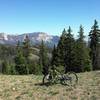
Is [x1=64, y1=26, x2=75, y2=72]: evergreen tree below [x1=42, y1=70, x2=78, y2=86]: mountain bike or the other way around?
the other way around

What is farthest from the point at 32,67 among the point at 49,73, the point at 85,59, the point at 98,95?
the point at 98,95

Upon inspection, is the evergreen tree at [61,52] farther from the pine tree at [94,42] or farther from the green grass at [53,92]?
the green grass at [53,92]

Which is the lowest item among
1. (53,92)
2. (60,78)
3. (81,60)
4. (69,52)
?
(53,92)

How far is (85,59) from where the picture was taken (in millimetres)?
64250

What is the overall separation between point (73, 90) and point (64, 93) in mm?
916

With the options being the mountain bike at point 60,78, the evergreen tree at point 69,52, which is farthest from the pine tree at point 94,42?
A: the mountain bike at point 60,78

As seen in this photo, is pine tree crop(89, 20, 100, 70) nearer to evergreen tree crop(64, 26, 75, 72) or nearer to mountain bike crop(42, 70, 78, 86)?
evergreen tree crop(64, 26, 75, 72)

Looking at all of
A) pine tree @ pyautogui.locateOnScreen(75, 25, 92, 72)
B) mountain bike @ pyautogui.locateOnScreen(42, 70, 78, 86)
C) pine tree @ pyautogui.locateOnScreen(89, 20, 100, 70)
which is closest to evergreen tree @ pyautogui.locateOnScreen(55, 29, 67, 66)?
pine tree @ pyautogui.locateOnScreen(75, 25, 92, 72)

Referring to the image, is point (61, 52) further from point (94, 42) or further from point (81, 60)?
point (94, 42)

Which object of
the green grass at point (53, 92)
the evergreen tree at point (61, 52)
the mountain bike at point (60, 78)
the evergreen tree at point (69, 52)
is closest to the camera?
the green grass at point (53, 92)

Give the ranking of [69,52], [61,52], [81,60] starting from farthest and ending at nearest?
[61,52], [69,52], [81,60]

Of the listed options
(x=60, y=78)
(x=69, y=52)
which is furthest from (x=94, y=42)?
(x=60, y=78)

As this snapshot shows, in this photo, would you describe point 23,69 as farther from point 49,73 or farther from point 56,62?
point 49,73

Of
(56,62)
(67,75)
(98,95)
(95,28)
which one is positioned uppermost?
(95,28)
